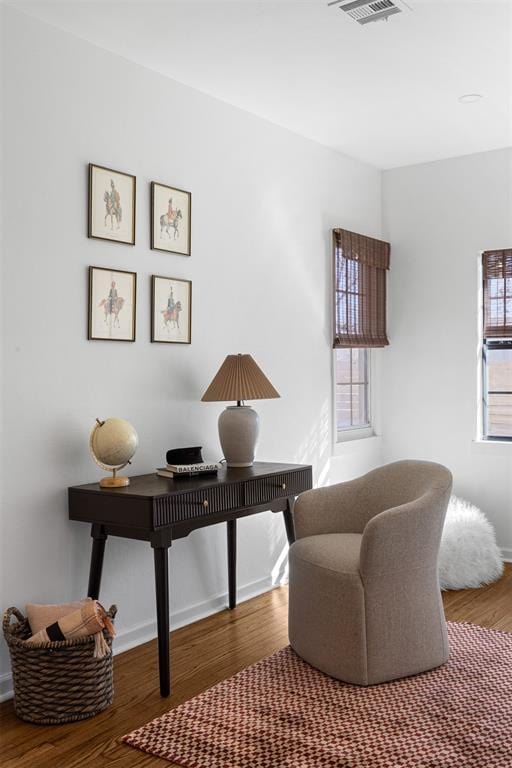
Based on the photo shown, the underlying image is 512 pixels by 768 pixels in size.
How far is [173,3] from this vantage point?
9.67ft

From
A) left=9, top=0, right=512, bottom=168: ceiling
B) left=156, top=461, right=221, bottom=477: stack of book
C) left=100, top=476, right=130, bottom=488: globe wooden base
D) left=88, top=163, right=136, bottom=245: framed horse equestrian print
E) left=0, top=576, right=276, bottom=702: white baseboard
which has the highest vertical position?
left=9, top=0, right=512, bottom=168: ceiling

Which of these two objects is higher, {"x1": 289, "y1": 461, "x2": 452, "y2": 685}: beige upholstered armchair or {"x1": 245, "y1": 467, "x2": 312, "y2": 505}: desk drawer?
{"x1": 245, "y1": 467, "x2": 312, "y2": 505}: desk drawer

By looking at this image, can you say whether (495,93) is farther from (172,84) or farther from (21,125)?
(21,125)

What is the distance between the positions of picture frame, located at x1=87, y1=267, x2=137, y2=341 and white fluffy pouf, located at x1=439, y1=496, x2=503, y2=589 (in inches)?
86.6

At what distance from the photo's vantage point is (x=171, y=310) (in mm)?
3715

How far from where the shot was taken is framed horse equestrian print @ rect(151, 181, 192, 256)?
3.62 meters

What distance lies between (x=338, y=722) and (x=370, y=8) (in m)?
2.64

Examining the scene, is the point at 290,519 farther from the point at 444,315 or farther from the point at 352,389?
the point at 444,315

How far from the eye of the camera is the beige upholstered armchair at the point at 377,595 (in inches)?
115

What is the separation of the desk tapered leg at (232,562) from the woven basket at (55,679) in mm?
1300

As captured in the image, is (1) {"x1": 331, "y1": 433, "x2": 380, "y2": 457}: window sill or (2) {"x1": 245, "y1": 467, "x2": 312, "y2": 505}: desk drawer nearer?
(2) {"x1": 245, "y1": 467, "x2": 312, "y2": 505}: desk drawer

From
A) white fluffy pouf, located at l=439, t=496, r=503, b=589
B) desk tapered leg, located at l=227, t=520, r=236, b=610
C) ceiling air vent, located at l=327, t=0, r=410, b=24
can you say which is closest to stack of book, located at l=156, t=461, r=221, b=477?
desk tapered leg, located at l=227, t=520, r=236, b=610

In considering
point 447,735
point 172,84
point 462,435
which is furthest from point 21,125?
point 462,435

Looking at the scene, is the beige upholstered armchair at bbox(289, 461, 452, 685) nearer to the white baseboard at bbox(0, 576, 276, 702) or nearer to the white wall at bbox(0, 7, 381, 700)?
the white baseboard at bbox(0, 576, 276, 702)
